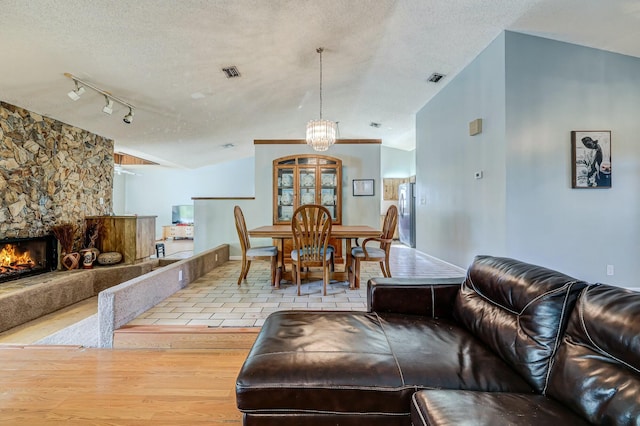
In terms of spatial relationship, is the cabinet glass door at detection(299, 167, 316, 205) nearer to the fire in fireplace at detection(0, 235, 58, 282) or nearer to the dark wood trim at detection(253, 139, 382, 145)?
the dark wood trim at detection(253, 139, 382, 145)

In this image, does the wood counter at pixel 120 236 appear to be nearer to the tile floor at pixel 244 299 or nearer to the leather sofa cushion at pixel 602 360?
the tile floor at pixel 244 299

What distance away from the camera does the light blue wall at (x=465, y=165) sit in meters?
3.17

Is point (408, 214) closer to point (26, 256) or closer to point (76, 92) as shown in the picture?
point (76, 92)

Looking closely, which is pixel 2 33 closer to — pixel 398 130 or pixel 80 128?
pixel 80 128

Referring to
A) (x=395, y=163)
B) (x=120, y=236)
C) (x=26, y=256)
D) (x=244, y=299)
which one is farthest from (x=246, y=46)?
(x=395, y=163)

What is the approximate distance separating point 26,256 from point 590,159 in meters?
6.81

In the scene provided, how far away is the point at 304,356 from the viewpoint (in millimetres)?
1145

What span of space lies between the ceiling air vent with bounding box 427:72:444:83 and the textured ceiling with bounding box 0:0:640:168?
0.26 ft

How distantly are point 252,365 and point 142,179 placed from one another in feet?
33.4

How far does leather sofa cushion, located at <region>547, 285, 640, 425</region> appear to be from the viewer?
770mm

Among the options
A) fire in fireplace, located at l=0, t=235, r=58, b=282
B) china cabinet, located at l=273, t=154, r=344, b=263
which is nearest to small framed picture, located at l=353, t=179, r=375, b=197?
china cabinet, located at l=273, t=154, r=344, b=263

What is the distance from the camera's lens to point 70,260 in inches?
162

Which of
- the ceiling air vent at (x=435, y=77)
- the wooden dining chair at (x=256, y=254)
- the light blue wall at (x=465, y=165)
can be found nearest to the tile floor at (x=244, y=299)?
the wooden dining chair at (x=256, y=254)

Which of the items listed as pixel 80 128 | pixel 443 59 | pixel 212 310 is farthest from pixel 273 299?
pixel 80 128
